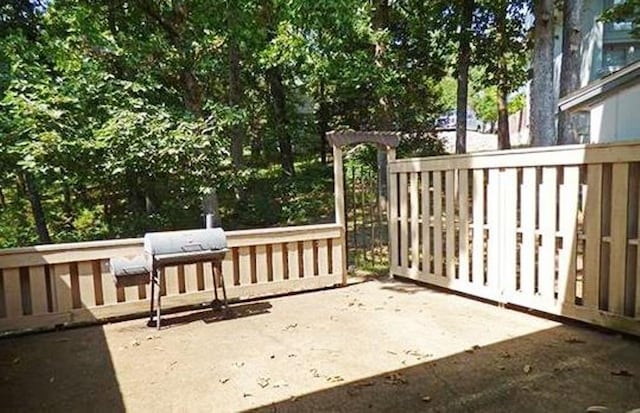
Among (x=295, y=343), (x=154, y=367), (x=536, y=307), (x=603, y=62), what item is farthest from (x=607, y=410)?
(x=603, y=62)

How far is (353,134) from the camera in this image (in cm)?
556

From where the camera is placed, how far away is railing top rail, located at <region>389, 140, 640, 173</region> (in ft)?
11.2

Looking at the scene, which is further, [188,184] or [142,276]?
[188,184]

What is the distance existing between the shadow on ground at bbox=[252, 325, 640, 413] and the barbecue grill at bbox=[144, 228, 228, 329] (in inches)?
74.6

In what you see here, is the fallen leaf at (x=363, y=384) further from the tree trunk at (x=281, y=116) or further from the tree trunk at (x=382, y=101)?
the tree trunk at (x=281, y=116)

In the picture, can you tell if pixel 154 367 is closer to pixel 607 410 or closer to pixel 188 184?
pixel 607 410

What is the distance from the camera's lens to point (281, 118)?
521 inches

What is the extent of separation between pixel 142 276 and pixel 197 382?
160 centimetres

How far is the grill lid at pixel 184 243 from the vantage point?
409 cm

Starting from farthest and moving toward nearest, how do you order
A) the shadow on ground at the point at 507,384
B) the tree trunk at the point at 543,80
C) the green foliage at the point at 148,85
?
the tree trunk at the point at 543,80, the green foliage at the point at 148,85, the shadow on ground at the point at 507,384

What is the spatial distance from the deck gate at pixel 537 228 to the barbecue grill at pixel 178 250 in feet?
7.68

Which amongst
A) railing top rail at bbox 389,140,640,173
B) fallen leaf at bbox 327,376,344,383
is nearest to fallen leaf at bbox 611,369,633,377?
railing top rail at bbox 389,140,640,173

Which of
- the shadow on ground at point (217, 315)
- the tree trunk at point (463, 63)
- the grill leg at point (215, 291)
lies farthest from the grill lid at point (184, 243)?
the tree trunk at point (463, 63)

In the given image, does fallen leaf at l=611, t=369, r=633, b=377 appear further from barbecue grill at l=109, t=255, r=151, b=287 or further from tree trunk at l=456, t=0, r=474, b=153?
tree trunk at l=456, t=0, r=474, b=153
